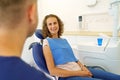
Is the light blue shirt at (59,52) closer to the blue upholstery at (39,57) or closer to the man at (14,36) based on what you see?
the blue upholstery at (39,57)

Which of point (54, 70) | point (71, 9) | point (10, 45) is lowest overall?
point (54, 70)

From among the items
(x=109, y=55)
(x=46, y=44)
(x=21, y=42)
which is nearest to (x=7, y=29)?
(x=21, y=42)

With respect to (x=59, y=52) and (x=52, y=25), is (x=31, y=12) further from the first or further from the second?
(x=52, y=25)

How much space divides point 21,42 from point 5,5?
0.11m

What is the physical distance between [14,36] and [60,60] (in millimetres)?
1353

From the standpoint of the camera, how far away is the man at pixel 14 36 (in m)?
0.49

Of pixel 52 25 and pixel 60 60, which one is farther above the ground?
pixel 52 25

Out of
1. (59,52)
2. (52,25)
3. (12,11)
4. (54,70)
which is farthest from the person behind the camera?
(52,25)

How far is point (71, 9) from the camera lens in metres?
2.89

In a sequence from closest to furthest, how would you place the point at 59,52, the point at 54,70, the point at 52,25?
the point at 54,70 < the point at 59,52 < the point at 52,25

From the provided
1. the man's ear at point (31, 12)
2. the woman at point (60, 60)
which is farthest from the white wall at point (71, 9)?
the man's ear at point (31, 12)

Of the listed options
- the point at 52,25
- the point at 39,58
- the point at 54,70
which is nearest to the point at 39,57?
the point at 39,58

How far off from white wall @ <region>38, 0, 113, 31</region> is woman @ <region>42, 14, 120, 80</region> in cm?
72

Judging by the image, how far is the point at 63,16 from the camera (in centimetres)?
301
